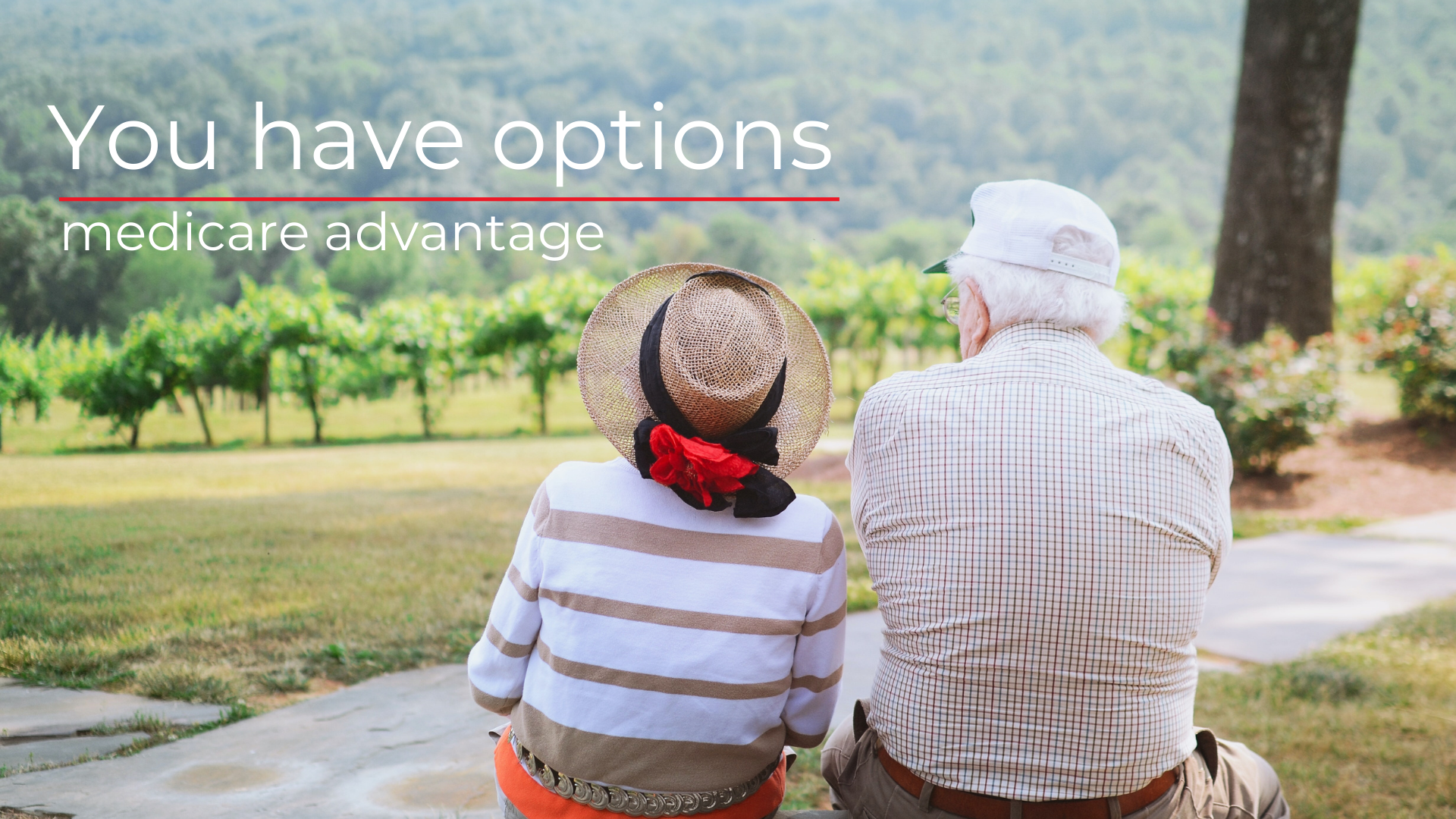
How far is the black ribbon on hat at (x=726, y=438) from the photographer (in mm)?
1661

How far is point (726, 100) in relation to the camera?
9.89 meters

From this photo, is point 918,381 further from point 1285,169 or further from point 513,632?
point 1285,169

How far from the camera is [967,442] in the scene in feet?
5.52

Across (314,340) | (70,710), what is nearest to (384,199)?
(314,340)

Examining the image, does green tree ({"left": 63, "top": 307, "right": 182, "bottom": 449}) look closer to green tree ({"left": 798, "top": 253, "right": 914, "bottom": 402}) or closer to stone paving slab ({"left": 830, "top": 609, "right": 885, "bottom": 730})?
stone paving slab ({"left": 830, "top": 609, "right": 885, "bottom": 730})

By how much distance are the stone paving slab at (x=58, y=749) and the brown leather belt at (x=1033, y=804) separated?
2.16m

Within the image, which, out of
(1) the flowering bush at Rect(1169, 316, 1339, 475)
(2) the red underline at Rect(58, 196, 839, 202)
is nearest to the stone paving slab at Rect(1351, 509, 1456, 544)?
(1) the flowering bush at Rect(1169, 316, 1339, 475)

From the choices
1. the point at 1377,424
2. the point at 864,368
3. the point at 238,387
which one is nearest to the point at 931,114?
the point at 864,368

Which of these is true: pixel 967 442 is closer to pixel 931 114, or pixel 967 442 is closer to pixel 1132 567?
pixel 1132 567

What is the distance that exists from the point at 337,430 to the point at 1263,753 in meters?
3.98

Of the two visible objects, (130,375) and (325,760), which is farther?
(130,375)

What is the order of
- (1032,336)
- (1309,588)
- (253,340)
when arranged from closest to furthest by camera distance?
(1032,336), (253,340), (1309,588)

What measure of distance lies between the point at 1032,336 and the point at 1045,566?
0.42 metres

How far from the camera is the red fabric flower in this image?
1.60 meters
